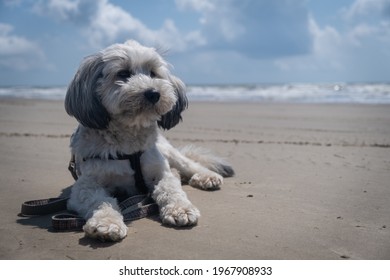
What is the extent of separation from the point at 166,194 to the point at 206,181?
108 centimetres

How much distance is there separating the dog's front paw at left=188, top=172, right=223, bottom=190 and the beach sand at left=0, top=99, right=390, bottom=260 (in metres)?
0.10

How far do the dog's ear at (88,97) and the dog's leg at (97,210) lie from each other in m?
0.58

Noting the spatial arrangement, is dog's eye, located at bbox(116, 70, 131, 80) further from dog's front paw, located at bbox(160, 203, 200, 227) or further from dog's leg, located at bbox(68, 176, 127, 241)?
dog's front paw, located at bbox(160, 203, 200, 227)

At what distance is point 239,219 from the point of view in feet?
12.3

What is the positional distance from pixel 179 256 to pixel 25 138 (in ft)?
21.7

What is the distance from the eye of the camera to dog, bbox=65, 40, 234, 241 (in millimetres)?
3926

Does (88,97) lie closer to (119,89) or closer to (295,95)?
(119,89)

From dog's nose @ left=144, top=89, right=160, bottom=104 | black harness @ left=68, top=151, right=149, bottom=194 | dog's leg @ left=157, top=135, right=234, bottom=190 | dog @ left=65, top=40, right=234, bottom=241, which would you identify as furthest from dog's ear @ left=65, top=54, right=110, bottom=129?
dog's leg @ left=157, top=135, right=234, bottom=190

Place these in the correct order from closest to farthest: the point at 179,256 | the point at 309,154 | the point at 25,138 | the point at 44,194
Answer: the point at 179,256 → the point at 44,194 → the point at 309,154 → the point at 25,138

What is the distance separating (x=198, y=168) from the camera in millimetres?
5387

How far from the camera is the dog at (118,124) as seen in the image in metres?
3.93

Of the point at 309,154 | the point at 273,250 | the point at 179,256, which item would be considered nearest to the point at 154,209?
the point at 179,256

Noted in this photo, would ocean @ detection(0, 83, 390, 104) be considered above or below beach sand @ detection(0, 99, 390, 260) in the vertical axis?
above

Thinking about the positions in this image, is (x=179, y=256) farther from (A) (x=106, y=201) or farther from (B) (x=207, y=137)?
(B) (x=207, y=137)
